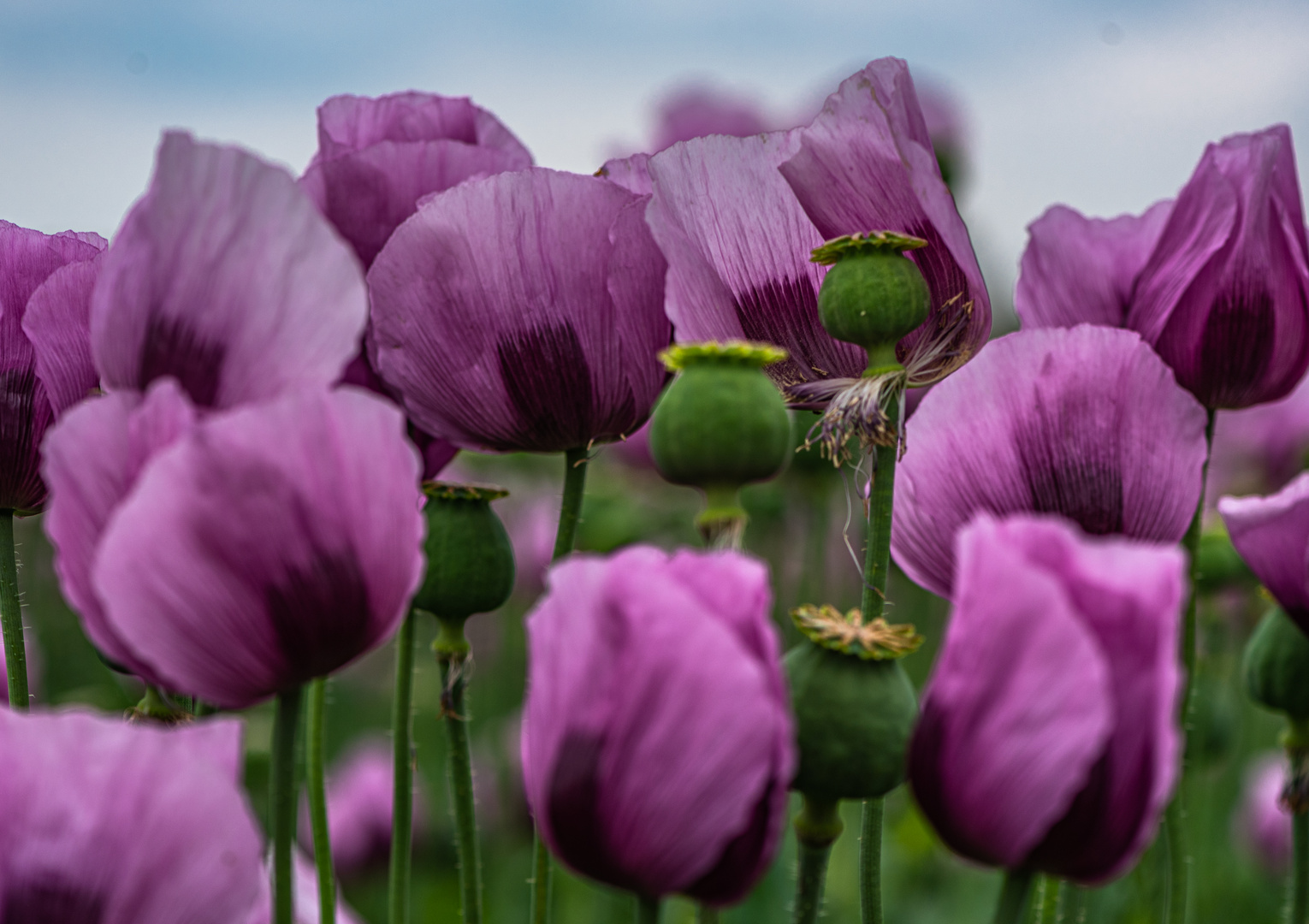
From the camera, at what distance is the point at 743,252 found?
0.65m

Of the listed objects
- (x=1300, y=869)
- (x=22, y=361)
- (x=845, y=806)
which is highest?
(x=22, y=361)

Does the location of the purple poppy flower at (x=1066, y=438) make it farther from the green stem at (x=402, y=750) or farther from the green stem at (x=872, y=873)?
the green stem at (x=402, y=750)

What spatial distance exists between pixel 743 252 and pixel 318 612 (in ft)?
1.01

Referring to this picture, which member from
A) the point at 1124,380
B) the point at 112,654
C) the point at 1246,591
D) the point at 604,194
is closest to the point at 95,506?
the point at 112,654

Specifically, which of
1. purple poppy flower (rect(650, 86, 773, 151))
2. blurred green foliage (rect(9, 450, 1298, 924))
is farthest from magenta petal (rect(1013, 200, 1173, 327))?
purple poppy flower (rect(650, 86, 773, 151))

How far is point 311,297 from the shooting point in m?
0.45

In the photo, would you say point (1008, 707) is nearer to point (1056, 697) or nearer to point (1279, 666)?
point (1056, 697)

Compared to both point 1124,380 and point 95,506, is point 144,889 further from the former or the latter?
point 1124,380

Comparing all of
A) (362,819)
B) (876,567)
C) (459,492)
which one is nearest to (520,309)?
(459,492)

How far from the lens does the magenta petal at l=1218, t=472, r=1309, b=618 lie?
0.59 meters

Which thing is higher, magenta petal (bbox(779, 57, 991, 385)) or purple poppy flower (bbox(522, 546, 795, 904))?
magenta petal (bbox(779, 57, 991, 385))

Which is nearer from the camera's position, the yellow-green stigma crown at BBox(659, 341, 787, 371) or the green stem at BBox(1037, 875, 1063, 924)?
the yellow-green stigma crown at BBox(659, 341, 787, 371)

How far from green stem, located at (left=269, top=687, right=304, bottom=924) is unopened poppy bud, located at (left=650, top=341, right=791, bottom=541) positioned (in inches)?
6.2

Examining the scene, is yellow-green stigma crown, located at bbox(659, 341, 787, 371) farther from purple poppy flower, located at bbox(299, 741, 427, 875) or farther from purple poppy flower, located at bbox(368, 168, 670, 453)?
purple poppy flower, located at bbox(299, 741, 427, 875)
